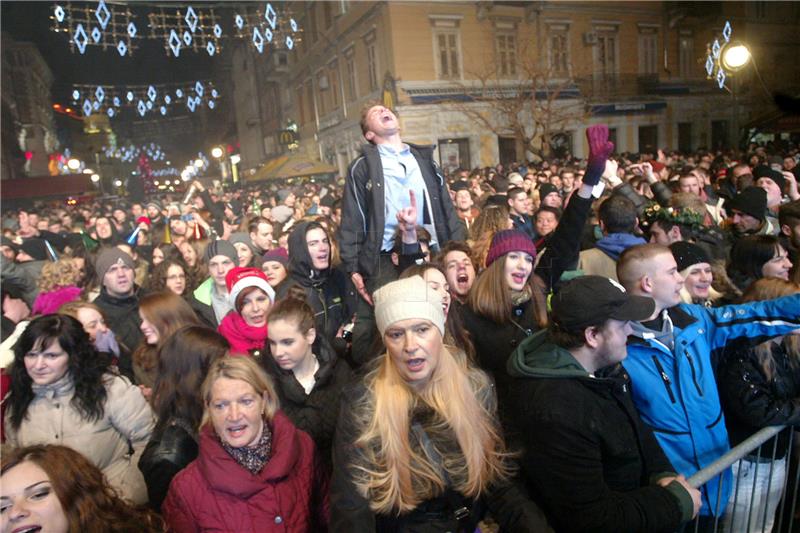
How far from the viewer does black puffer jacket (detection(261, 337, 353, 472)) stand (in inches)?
103

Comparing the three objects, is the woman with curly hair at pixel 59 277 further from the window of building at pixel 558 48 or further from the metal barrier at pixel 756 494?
the window of building at pixel 558 48

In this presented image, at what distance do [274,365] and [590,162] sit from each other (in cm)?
237

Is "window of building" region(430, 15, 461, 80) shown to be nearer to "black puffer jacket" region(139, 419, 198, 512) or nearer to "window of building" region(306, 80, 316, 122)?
"window of building" region(306, 80, 316, 122)

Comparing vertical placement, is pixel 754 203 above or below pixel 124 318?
above

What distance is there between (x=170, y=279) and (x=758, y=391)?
4968mm

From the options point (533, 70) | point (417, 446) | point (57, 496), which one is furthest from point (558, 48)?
point (57, 496)

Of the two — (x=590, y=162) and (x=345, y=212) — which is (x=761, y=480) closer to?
(x=590, y=162)

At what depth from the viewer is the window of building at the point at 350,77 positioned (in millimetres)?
19400

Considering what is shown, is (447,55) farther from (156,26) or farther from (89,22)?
(89,22)

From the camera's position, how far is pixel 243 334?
11.5 ft

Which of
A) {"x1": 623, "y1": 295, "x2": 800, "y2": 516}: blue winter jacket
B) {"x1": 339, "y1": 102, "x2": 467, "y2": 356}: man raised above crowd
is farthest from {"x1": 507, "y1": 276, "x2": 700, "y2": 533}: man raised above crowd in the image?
{"x1": 339, "y1": 102, "x2": 467, "y2": 356}: man raised above crowd

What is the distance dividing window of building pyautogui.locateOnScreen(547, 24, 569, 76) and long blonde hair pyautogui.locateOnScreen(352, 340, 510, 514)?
65.4ft

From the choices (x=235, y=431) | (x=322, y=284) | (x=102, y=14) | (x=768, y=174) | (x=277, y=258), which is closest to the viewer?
(x=235, y=431)

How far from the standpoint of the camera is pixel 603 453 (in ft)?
6.12
